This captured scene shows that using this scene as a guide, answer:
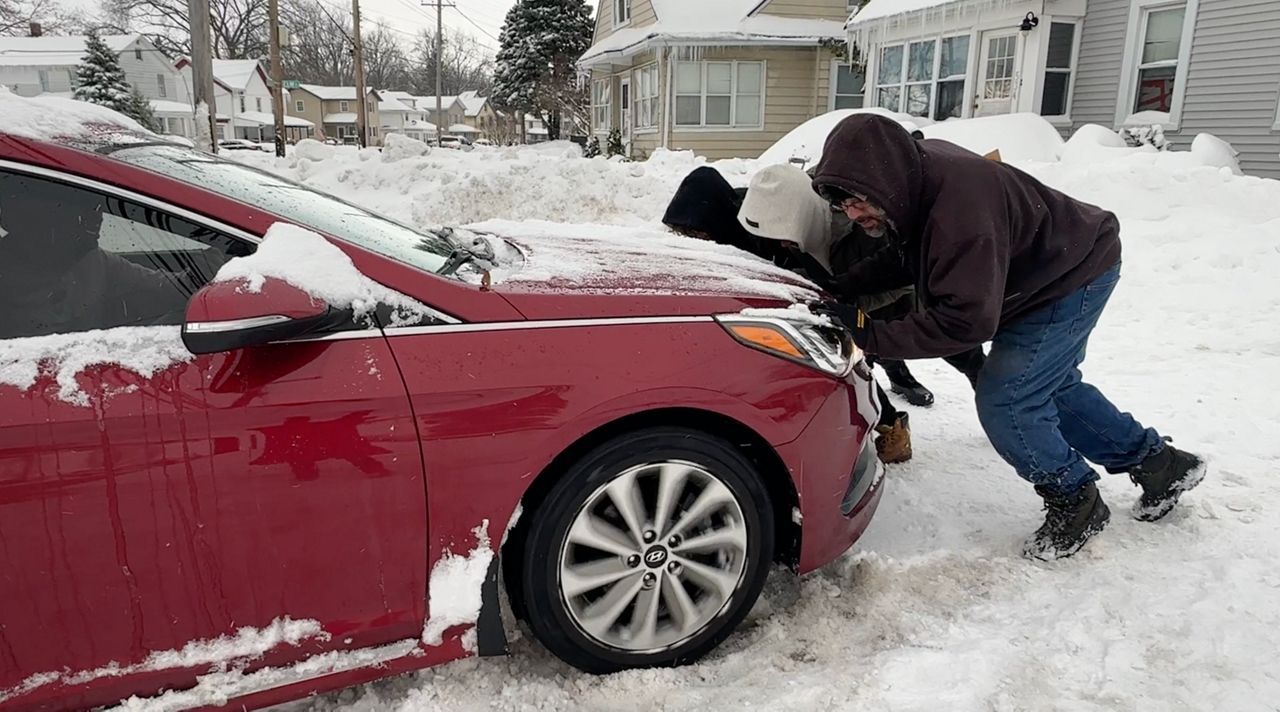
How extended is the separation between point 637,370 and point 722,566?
663 mm

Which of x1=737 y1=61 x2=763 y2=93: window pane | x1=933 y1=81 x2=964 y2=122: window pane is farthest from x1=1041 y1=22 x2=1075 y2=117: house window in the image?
x1=737 y1=61 x2=763 y2=93: window pane

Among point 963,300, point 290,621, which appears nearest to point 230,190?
point 290,621

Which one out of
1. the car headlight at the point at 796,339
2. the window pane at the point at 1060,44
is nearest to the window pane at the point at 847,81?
the window pane at the point at 1060,44

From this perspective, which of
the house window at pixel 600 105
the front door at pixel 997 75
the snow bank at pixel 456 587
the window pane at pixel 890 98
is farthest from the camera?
the house window at pixel 600 105

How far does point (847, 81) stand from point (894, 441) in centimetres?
1923

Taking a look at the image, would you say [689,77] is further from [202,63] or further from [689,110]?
[202,63]

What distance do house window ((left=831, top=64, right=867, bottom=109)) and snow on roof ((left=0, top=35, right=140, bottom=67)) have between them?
45.7 m

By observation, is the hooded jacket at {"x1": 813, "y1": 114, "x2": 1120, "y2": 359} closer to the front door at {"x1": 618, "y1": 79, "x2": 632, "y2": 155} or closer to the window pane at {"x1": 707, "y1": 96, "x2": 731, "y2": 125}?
the window pane at {"x1": 707, "y1": 96, "x2": 731, "y2": 125}

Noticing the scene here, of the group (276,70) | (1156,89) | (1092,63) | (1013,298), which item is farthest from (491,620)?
(276,70)

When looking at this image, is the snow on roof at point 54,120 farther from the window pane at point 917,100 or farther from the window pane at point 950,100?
the window pane at point 917,100

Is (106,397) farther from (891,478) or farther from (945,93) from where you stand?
(945,93)

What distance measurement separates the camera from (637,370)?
2.09m

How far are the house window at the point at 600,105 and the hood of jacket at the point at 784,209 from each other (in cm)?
2538

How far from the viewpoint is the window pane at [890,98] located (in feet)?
55.5
